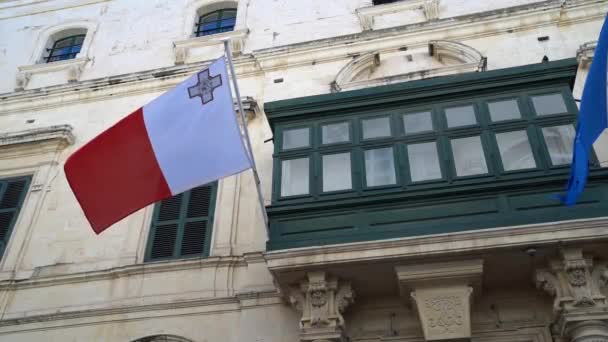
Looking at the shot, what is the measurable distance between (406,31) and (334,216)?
5.38 m

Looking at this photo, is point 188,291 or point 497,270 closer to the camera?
point 497,270

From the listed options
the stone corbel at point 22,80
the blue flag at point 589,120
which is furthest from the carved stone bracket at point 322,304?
the stone corbel at point 22,80

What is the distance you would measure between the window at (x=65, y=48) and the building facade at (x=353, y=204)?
6.23 feet

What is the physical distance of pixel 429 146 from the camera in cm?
869

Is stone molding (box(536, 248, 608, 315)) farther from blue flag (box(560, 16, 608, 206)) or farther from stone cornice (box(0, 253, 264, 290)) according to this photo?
stone cornice (box(0, 253, 264, 290))

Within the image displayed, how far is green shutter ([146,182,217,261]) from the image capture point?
976 cm

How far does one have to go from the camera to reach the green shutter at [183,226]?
9758 mm

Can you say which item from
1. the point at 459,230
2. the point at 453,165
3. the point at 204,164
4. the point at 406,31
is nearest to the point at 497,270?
the point at 459,230

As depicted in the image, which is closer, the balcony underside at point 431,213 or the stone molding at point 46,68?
the balcony underside at point 431,213

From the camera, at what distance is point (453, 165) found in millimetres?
8312

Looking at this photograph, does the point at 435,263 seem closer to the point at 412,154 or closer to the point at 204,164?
the point at 412,154

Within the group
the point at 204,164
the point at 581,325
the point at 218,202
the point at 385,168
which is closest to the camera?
the point at 581,325

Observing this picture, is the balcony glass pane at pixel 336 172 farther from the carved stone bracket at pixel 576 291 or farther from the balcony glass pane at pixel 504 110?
the carved stone bracket at pixel 576 291

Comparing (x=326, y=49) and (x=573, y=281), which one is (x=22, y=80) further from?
(x=573, y=281)
